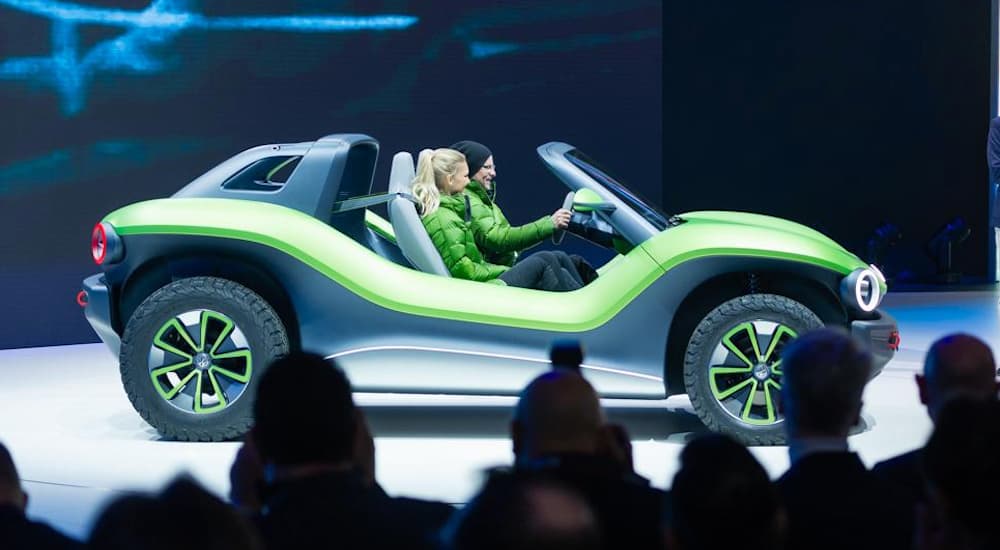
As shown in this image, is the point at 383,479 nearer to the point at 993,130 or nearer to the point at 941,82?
the point at 993,130

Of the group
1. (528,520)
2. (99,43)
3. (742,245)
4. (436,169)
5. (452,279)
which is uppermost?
(99,43)

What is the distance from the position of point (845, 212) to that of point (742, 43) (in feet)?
6.03

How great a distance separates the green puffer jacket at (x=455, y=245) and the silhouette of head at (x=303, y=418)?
4017mm

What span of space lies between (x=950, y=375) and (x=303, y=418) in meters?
1.64

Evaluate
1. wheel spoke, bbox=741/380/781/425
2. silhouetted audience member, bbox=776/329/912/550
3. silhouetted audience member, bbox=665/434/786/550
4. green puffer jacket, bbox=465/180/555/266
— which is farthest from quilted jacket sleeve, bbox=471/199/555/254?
silhouetted audience member, bbox=665/434/786/550

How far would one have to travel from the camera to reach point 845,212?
13.9 meters

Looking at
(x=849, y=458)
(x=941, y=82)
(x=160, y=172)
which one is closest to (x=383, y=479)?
(x=849, y=458)

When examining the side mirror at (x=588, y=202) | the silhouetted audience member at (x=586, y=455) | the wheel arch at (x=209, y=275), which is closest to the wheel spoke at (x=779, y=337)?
the side mirror at (x=588, y=202)

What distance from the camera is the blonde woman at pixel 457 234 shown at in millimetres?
6836

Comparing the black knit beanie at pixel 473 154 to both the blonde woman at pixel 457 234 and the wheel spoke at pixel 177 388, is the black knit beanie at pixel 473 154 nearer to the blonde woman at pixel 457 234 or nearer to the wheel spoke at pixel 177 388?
the blonde woman at pixel 457 234

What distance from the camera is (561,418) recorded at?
9.50ft

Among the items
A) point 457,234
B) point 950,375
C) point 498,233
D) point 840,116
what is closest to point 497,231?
point 498,233

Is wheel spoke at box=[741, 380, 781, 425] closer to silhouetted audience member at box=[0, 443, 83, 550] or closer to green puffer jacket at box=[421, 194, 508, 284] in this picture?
green puffer jacket at box=[421, 194, 508, 284]

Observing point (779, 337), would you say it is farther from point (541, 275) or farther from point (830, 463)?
point (830, 463)
